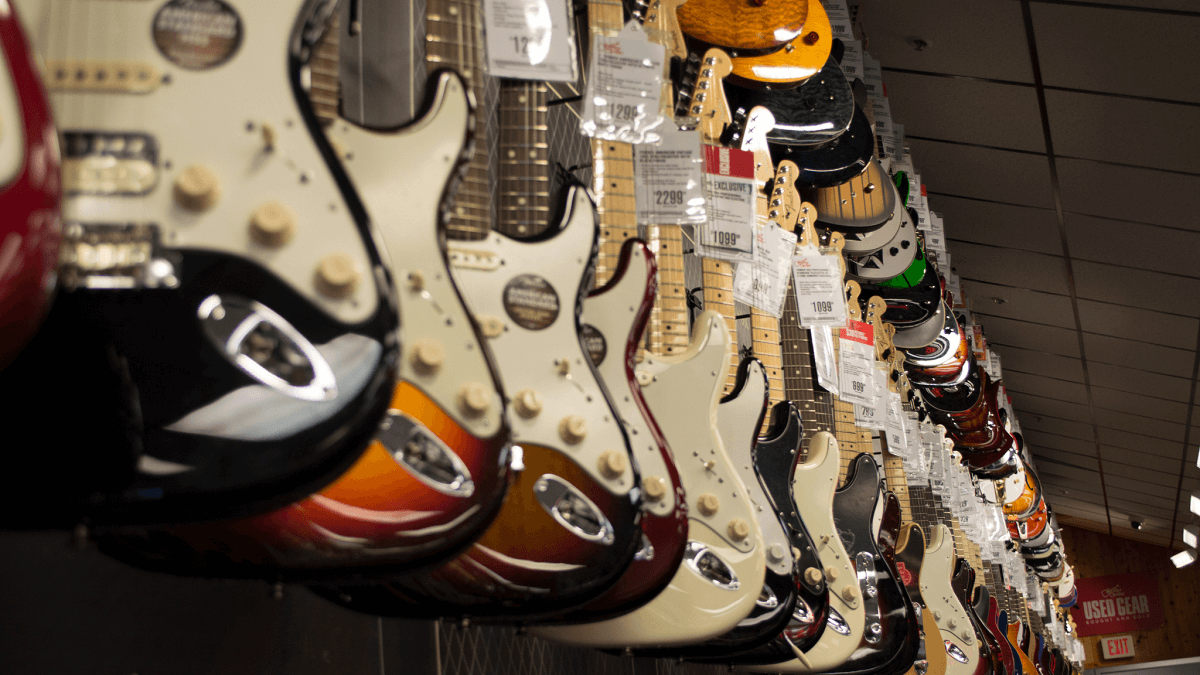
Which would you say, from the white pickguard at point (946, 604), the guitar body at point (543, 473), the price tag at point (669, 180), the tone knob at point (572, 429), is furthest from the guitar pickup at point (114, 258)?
the white pickguard at point (946, 604)

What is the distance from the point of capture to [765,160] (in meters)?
2.70

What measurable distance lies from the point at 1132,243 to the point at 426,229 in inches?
207

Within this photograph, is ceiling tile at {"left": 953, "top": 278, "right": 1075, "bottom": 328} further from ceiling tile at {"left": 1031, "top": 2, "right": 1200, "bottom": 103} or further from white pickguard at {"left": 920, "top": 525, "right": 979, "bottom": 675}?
white pickguard at {"left": 920, "top": 525, "right": 979, "bottom": 675}

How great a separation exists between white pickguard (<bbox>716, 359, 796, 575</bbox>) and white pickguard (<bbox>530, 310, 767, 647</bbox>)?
0.12 meters

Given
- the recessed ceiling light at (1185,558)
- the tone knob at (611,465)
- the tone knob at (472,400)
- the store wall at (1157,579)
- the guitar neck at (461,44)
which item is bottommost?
the store wall at (1157,579)

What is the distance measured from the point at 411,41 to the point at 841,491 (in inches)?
55.8

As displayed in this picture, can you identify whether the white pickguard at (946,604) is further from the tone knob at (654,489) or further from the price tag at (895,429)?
the tone knob at (654,489)

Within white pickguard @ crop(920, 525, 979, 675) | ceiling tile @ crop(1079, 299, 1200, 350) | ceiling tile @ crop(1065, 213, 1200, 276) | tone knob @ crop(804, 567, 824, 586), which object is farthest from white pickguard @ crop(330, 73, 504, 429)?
ceiling tile @ crop(1079, 299, 1200, 350)

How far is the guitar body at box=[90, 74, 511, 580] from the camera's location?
847 millimetres

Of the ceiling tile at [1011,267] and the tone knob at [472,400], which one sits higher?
the ceiling tile at [1011,267]

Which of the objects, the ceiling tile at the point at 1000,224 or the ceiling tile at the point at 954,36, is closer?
the ceiling tile at the point at 954,36

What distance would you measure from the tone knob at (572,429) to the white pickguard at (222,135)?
0.43 meters

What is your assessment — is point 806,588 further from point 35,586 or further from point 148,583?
point 35,586

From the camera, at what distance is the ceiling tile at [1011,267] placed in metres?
6.16
